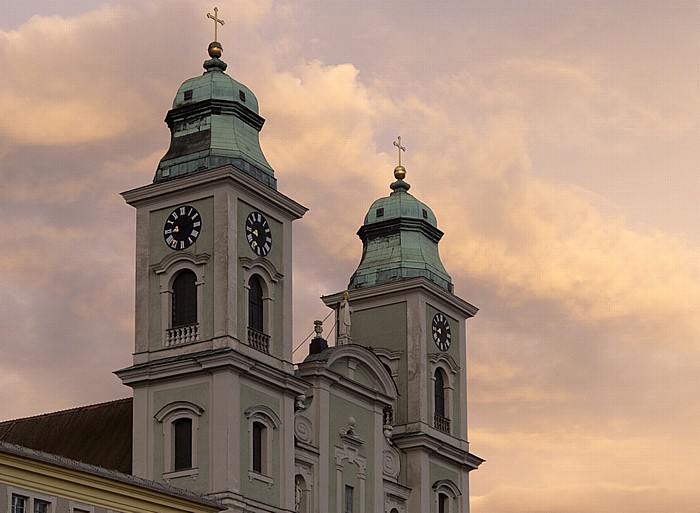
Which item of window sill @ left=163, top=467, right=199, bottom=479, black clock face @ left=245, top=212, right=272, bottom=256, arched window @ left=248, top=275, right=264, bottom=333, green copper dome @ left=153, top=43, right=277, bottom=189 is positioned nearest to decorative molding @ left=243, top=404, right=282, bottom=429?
window sill @ left=163, top=467, right=199, bottom=479

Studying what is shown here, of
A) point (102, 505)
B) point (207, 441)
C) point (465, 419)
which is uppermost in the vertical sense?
point (465, 419)

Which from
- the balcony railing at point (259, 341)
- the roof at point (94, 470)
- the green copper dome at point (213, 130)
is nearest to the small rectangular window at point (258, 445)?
the balcony railing at point (259, 341)

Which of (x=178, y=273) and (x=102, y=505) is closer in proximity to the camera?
(x=102, y=505)

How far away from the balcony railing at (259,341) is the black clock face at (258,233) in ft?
9.96

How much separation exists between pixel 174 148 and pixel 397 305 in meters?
14.9

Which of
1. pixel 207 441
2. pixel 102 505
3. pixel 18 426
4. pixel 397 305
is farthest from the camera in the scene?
pixel 397 305

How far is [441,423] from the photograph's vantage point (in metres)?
83.2

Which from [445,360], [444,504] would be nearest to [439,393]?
[445,360]

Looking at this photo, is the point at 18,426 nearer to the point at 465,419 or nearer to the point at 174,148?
the point at 174,148

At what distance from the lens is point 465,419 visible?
85125 millimetres

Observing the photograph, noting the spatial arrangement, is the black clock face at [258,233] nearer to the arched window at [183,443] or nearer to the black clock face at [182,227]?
the black clock face at [182,227]

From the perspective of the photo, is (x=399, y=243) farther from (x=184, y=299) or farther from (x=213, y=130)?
(x=184, y=299)

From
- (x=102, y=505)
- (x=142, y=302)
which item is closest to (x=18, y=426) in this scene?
(x=142, y=302)

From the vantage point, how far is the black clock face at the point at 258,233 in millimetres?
71312
